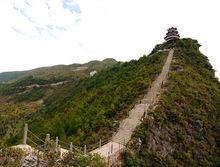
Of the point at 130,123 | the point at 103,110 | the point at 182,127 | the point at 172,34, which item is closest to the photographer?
the point at 130,123

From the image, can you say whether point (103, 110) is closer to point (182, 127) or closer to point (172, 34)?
point (182, 127)

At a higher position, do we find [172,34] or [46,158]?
[172,34]

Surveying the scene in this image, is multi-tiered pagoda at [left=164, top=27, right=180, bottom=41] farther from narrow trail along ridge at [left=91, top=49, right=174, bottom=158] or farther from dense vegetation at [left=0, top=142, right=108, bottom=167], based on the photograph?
dense vegetation at [left=0, top=142, right=108, bottom=167]

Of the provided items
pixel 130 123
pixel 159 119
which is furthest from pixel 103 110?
pixel 159 119

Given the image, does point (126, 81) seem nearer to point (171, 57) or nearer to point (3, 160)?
point (171, 57)

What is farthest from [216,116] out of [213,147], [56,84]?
[56,84]

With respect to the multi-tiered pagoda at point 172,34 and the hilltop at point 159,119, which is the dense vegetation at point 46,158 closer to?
the hilltop at point 159,119
